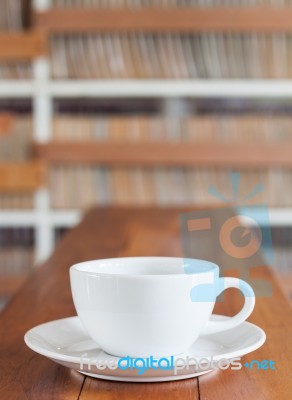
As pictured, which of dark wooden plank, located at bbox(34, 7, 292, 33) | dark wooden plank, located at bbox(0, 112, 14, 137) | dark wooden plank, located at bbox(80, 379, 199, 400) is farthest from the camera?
dark wooden plank, located at bbox(0, 112, 14, 137)

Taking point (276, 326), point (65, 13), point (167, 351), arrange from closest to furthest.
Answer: point (167, 351) → point (276, 326) → point (65, 13)

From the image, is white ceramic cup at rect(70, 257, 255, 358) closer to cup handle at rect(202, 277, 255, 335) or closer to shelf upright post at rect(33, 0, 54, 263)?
cup handle at rect(202, 277, 255, 335)

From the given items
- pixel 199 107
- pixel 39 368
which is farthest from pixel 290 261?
pixel 39 368

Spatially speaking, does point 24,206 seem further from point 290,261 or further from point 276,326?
point 276,326

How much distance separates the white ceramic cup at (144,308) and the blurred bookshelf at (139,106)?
2607mm

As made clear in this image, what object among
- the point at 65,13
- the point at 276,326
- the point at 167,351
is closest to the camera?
the point at 167,351

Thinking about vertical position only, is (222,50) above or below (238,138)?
above

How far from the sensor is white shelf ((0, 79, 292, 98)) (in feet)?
10.5

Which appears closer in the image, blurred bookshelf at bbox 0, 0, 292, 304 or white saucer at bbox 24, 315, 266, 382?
white saucer at bbox 24, 315, 266, 382

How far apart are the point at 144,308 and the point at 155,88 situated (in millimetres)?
2683

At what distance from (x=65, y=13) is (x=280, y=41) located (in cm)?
101

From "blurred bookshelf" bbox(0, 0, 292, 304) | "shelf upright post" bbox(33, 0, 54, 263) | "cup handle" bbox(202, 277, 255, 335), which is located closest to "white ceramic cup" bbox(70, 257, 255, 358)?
"cup handle" bbox(202, 277, 255, 335)

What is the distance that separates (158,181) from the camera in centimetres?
341

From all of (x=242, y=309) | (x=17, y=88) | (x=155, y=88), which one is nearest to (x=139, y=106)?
A: (x=155, y=88)
